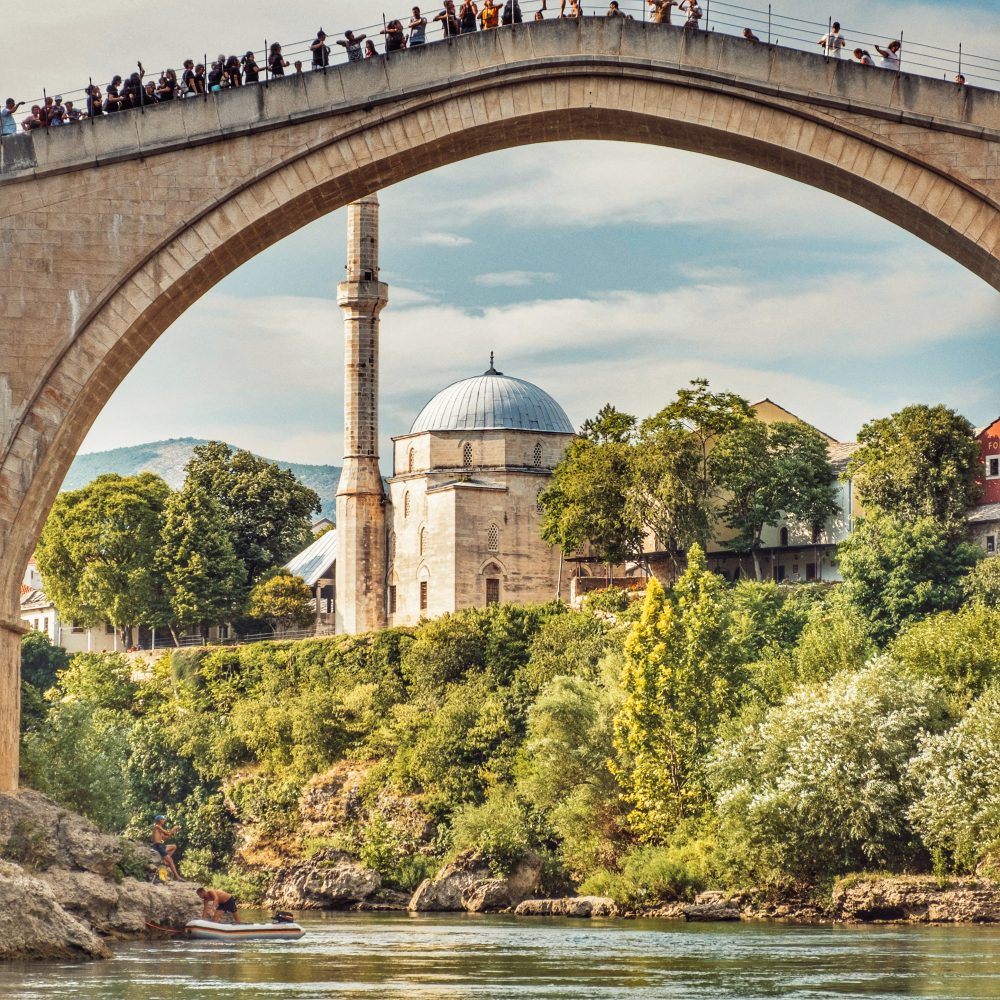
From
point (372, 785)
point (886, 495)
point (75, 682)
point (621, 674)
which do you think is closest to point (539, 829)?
point (621, 674)

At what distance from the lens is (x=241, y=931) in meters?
→ 33.4

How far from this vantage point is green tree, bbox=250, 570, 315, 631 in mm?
81750

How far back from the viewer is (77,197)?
2861 centimetres

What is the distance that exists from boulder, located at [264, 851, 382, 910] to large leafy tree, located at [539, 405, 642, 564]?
18.6m

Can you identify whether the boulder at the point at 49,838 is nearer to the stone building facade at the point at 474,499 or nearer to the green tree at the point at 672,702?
the green tree at the point at 672,702

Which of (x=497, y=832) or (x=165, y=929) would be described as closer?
(x=165, y=929)

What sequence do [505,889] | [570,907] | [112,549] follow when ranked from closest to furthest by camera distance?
[570,907] < [505,889] < [112,549]

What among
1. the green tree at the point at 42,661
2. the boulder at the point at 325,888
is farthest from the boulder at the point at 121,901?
the green tree at the point at 42,661

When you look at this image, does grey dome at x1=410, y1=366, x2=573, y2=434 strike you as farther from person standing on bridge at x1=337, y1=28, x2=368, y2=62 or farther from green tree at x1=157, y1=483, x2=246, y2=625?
person standing on bridge at x1=337, y1=28, x2=368, y2=62

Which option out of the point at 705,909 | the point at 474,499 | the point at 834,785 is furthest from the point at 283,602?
the point at 834,785

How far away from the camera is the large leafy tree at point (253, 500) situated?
282ft

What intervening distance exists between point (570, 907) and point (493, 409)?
3589cm

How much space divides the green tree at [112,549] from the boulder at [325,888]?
25360mm

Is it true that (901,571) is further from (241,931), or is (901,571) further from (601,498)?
(241,931)
